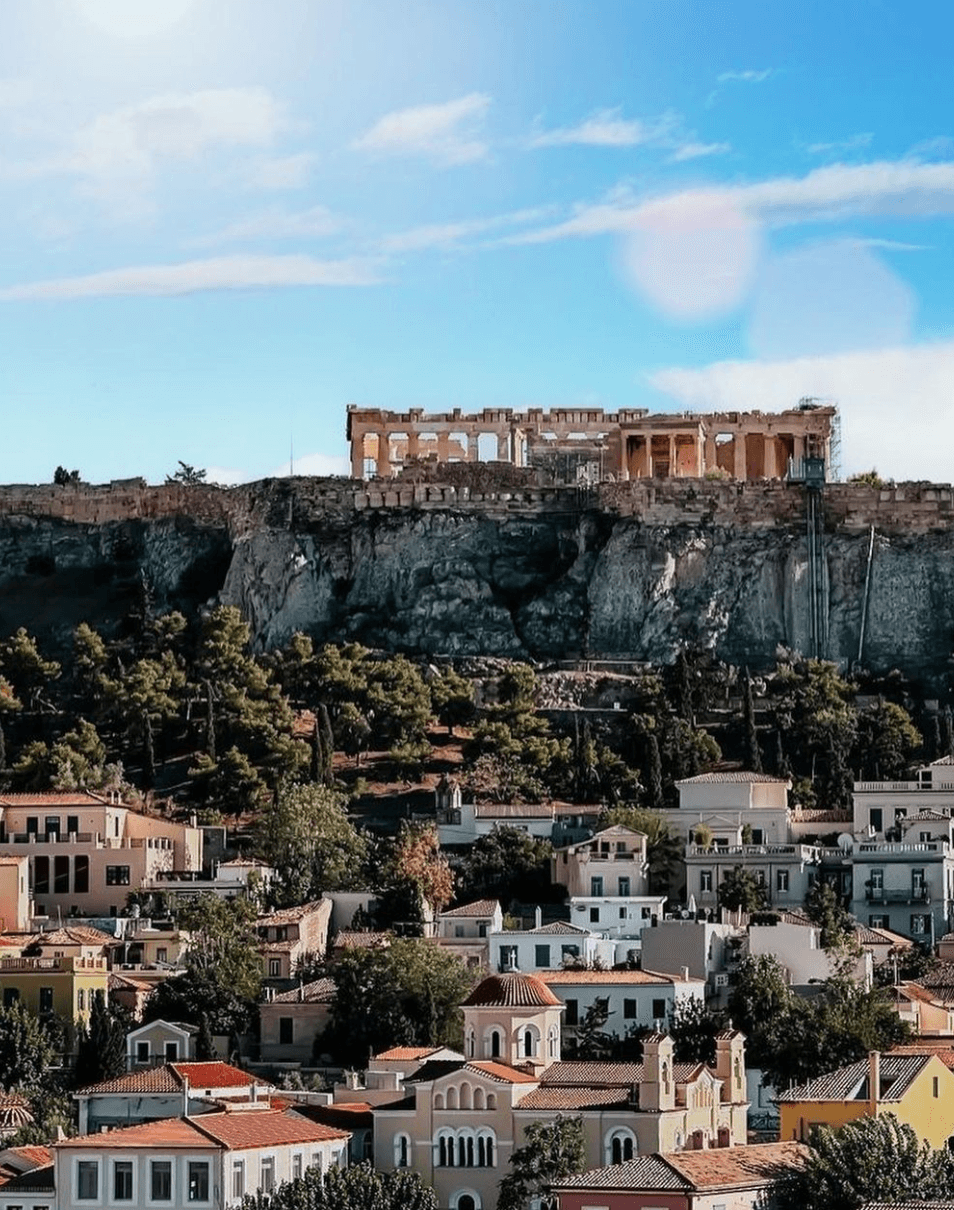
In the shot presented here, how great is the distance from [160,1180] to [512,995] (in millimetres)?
13651

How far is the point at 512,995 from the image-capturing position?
9175 cm

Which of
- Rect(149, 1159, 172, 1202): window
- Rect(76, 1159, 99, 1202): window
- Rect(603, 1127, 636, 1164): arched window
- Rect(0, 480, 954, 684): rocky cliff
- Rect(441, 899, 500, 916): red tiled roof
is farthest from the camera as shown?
Rect(0, 480, 954, 684): rocky cliff

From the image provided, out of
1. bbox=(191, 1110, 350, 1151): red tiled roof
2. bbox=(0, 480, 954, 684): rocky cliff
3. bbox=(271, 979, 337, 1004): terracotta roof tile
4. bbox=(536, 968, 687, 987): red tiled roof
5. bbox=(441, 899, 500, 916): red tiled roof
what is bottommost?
bbox=(191, 1110, 350, 1151): red tiled roof

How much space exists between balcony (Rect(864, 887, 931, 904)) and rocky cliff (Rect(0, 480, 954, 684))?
76.6ft

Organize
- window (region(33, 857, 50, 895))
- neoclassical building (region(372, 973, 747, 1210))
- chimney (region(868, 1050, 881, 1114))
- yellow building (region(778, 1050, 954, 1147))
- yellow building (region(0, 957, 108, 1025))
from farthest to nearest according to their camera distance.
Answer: window (region(33, 857, 50, 895)), yellow building (region(0, 957, 108, 1025)), neoclassical building (region(372, 973, 747, 1210)), yellow building (region(778, 1050, 954, 1147)), chimney (region(868, 1050, 881, 1114))

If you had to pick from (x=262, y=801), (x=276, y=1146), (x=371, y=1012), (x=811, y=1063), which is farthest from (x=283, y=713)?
(x=276, y=1146)

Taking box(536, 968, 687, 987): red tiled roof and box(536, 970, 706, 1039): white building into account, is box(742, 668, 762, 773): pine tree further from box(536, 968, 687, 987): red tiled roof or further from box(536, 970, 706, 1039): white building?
box(536, 970, 706, 1039): white building

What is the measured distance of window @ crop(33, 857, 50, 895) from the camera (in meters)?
118

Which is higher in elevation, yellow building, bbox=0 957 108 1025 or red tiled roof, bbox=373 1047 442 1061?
yellow building, bbox=0 957 108 1025

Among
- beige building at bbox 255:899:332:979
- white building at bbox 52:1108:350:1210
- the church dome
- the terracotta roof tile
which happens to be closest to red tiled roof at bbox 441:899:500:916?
beige building at bbox 255:899:332:979

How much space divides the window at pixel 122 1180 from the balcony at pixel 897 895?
37.0m

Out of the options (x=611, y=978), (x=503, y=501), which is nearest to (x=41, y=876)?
(x=611, y=978)

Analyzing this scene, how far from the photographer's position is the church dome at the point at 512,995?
300 feet

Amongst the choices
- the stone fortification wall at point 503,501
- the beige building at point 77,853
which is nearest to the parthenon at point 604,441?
the stone fortification wall at point 503,501
